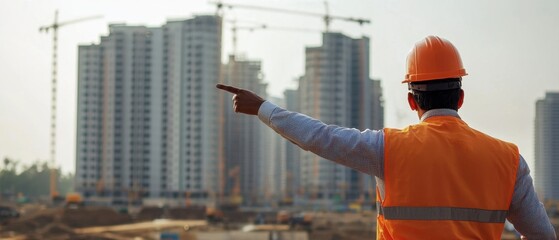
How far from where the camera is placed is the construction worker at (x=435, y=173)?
167 cm

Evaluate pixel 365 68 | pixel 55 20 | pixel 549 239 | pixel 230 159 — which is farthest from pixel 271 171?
pixel 549 239

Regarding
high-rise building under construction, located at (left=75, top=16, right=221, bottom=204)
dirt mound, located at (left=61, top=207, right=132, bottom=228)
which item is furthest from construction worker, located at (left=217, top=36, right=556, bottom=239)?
high-rise building under construction, located at (left=75, top=16, right=221, bottom=204)

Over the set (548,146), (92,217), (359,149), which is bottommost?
(92,217)

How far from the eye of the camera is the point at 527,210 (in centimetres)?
175

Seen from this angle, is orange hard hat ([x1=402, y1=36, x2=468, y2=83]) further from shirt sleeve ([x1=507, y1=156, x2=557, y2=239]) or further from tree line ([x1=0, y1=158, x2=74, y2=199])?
tree line ([x1=0, y1=158, x2=74, y2=199])

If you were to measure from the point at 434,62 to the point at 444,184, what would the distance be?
0.84ft

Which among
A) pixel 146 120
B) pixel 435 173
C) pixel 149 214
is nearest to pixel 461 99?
pixel 435 173

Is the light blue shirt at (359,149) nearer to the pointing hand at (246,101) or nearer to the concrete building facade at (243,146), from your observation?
the pointing hand at (246,101)

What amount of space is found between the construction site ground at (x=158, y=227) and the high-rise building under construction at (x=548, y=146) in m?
33.4

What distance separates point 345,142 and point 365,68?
76.9 metres

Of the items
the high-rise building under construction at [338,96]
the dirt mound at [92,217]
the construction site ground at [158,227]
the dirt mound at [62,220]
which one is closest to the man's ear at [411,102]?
the construction site ground at [158,227]

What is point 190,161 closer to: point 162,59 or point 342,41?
point 162,59

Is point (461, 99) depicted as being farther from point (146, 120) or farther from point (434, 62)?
point (146, 120)

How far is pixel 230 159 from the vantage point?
8262 cm
